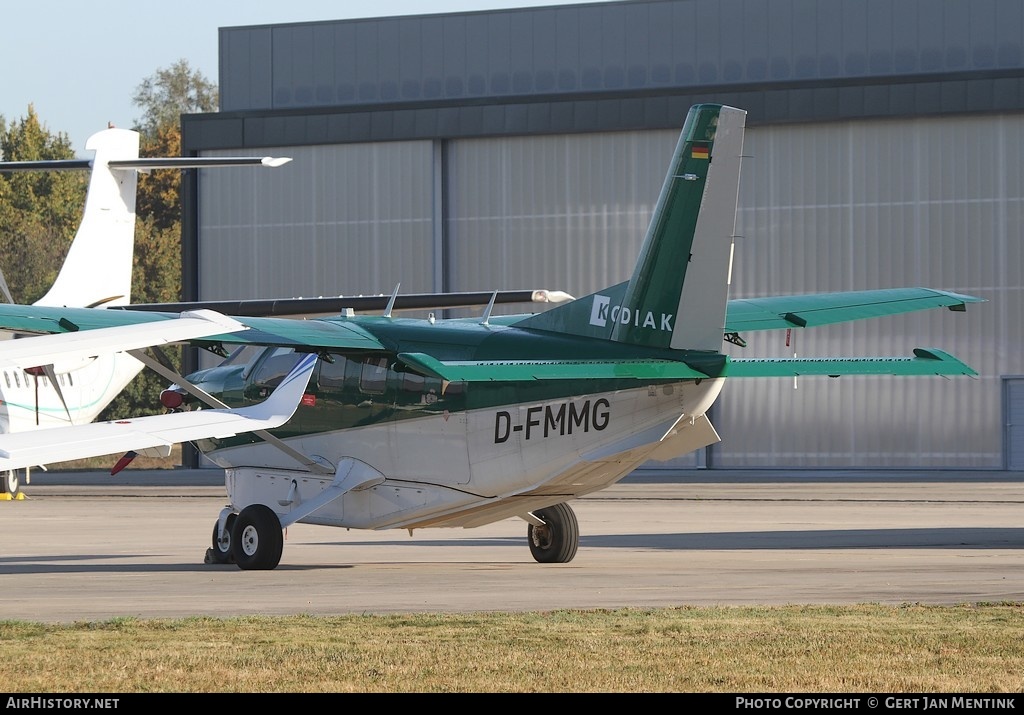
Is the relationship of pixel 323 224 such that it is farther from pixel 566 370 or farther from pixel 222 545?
pixel 566 370

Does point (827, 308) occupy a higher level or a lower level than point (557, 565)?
higher

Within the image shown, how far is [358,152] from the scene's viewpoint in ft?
166

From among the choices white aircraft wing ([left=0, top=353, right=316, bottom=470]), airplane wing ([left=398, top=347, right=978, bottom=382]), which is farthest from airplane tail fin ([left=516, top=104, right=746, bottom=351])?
white aircraft wing ([left=0, top=353, right=316, bottom=470])

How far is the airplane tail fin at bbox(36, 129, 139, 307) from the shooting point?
3638 cm

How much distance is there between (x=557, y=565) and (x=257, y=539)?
3.63 metres

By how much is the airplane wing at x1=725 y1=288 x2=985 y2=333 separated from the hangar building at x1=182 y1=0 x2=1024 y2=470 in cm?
2587

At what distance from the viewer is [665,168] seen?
48438 mm

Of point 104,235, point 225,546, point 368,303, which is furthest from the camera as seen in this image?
point 104,235

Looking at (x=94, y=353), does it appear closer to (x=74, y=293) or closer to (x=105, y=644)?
(x=105, y=644)

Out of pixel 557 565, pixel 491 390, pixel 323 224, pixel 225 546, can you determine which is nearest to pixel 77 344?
pixel 491 390

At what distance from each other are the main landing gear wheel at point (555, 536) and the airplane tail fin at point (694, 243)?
327 centimetres

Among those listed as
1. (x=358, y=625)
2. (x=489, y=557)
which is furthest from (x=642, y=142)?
(x=358, y=625)

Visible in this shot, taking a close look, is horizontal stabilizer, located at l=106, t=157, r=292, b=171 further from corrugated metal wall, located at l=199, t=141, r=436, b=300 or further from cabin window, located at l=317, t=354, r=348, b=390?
cabin window, located at l=317, t=354, r=348, b=390

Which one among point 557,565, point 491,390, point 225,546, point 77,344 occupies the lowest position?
point 557,565
